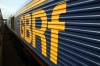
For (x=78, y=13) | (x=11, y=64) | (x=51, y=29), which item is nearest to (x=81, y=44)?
(x=78, y=13)

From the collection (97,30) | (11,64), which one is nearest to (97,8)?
(97,30)

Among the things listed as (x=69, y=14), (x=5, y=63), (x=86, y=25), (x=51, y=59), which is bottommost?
(x=5, y=63)

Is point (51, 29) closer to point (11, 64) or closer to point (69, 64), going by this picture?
point (69, 64)

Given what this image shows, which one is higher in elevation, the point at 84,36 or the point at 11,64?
the point at 84,36

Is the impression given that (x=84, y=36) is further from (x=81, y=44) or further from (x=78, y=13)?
(x=78, y=13)

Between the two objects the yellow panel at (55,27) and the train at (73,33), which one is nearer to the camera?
the train at (73,33)

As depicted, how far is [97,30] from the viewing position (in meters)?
1.65

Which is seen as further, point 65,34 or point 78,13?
point 65,34

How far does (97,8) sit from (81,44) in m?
0.51

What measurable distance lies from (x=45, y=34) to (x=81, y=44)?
1539 mm

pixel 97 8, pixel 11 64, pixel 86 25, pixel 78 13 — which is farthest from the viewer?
pixel 11 64

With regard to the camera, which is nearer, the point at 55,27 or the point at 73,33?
the point at 73,33

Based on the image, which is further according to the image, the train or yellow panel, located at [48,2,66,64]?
yellow panel, located at [48,2,66,64]

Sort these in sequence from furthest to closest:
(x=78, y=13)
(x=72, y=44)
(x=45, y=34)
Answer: (x=45, y=34) → (x=72, y=44) → (x=78, y=13)
